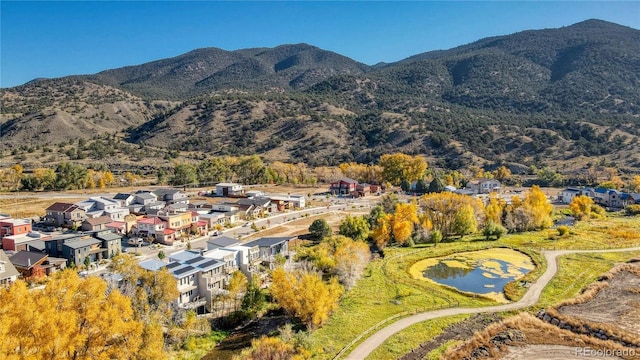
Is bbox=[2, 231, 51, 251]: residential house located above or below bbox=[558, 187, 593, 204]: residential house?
above

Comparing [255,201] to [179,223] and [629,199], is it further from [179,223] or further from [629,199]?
[629,199]

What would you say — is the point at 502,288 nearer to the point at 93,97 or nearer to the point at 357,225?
the point at 357,225

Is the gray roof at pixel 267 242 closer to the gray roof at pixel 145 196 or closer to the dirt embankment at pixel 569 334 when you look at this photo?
the dirt embankment at pixel 569 334

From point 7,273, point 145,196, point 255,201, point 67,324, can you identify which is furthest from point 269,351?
point 145,196

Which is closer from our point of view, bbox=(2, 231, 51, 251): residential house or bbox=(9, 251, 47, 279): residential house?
bbox=(9, 251, 47, 279): residential house

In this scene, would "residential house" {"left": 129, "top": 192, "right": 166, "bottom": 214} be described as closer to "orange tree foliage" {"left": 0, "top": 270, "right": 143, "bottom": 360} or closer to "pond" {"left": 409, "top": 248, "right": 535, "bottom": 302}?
"pond" {"left": 409, "top": 248, "right": 535, "bottom": 302}

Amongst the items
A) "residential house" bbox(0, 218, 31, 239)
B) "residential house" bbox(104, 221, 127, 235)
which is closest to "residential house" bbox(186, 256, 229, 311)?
"residential house" bbox(104, 221, 127, 235)
